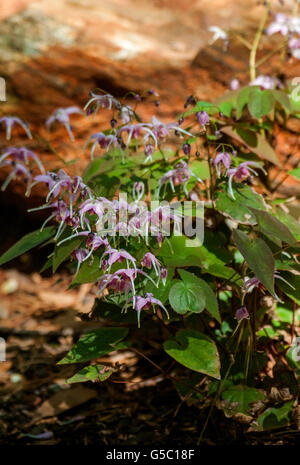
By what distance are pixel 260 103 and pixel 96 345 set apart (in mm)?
872

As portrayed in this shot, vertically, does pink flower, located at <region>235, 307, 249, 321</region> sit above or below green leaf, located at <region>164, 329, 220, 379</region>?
above

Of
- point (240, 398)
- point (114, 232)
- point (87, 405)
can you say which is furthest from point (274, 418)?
point (87, 405)

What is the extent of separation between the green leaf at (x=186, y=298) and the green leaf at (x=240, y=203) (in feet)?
0.76

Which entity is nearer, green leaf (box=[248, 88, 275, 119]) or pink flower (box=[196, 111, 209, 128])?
pink flower (box=[196, 111, 209, 128])

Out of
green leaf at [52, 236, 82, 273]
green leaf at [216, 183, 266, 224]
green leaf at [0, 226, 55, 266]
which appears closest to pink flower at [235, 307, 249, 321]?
green leaf at [216, 183, 266, 224]

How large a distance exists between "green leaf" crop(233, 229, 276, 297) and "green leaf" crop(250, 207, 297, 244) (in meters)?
0.06

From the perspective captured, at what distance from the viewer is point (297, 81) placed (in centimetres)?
180

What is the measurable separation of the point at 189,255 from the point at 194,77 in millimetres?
1226

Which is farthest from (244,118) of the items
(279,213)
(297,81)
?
(279,213)

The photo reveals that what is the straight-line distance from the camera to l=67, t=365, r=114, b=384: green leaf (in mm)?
1121

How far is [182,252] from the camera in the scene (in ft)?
3.98

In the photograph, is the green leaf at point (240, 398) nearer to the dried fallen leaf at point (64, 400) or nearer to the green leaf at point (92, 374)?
the green leaf at point (92, 374)

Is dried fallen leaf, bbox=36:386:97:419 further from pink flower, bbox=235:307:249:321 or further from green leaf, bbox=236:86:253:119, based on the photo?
green leaf, bbox=236:86:253:119

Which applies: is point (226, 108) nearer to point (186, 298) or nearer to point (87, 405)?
point (186, 298)
